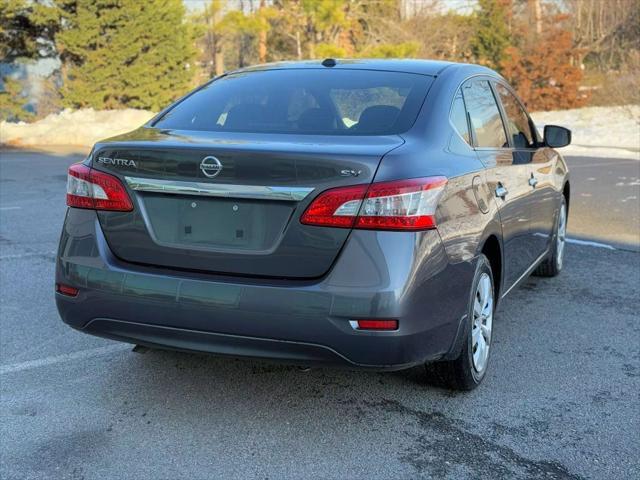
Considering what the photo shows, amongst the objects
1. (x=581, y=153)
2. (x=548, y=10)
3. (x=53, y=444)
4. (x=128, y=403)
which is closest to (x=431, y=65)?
(x=128, y=403)

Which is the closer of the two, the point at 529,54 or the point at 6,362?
the point at 6,362

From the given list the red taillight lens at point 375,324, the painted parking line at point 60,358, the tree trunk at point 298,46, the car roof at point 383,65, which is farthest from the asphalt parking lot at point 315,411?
the tree trunk at point 298,46

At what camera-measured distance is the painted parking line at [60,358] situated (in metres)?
3.96

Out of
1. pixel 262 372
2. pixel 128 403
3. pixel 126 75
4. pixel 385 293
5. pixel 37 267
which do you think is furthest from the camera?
pixel 126 75

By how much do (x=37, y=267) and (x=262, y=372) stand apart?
10.2 ft

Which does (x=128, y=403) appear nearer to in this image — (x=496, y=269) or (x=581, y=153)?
(x=496, y=269)

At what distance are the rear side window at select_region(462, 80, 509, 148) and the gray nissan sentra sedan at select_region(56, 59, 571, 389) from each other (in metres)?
0.31

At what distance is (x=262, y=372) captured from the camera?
3.91 meters

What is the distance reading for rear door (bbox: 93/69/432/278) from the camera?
9.64 feet

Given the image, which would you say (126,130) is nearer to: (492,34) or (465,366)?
(465,366)

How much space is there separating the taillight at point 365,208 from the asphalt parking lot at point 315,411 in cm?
96

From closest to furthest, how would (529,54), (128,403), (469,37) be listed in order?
1. (128,403)
2. (529,54)
3. (469,37)

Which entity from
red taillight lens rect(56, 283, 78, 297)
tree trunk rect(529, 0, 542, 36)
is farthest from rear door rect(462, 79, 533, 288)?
tree trunk rect(529, 0, 542, 36)

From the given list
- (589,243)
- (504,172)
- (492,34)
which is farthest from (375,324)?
(492,34)
